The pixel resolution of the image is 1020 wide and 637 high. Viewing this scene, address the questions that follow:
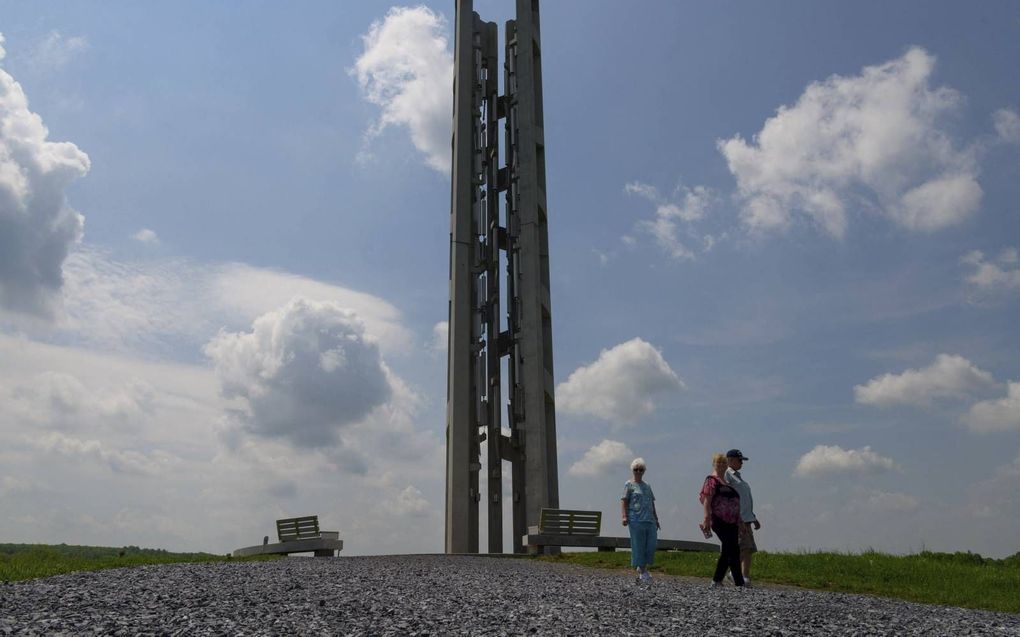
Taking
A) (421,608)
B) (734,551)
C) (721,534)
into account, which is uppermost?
(721,534)

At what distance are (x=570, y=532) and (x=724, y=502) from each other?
9.66 m

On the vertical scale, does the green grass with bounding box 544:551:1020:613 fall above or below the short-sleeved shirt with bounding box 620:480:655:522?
below

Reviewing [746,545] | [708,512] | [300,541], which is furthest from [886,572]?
[300,541]

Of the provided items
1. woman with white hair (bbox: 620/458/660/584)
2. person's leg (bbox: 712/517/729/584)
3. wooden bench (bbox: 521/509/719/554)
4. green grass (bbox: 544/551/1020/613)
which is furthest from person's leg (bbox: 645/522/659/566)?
wooden bench (bbox: 521/509/719/554)

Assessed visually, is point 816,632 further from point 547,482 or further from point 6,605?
point 547,482

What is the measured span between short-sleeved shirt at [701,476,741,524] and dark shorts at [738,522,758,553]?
199mm

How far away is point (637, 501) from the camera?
41.0ft

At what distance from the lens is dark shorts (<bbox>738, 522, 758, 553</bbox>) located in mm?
11547

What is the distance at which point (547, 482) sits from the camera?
80.0 ft

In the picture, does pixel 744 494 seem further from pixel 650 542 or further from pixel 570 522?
pixel 570 522

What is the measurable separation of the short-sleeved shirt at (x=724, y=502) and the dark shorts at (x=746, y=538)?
199mm

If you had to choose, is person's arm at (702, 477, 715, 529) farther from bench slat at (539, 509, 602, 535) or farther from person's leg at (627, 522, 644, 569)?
bench slat at (539, 509, 602, 535)

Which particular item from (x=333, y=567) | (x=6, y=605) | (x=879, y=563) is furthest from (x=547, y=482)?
(x=6, y=605)

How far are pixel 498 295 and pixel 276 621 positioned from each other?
1974 centimetres
